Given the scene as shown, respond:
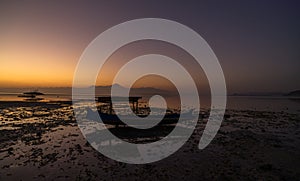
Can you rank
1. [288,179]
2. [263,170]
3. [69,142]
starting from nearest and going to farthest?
[288,179] < [263,170] < [69,142]

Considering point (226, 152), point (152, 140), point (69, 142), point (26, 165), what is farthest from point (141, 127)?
point (26, 165)

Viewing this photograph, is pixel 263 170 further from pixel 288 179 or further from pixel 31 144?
pixel 31 144

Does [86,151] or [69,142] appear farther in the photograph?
[69,142]

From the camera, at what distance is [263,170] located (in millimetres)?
11828

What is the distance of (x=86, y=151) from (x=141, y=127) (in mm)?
10552

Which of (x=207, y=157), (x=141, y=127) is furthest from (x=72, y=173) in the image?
(x=141, y=127)

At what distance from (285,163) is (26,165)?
15.5 m

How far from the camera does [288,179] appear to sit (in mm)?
10594

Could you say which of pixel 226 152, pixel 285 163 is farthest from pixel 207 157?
pixel 285 163

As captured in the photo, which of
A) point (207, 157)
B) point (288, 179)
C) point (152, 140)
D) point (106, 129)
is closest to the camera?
point (288, 179)

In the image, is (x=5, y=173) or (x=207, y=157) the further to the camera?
(x=207, y=157)

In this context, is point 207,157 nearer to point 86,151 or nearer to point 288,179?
point 288,179

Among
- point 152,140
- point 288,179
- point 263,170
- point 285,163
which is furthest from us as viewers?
point 152,140

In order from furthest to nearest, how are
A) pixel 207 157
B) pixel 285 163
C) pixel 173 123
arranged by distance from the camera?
pixel 173 123, pixel 207 157, pixel 285 163
